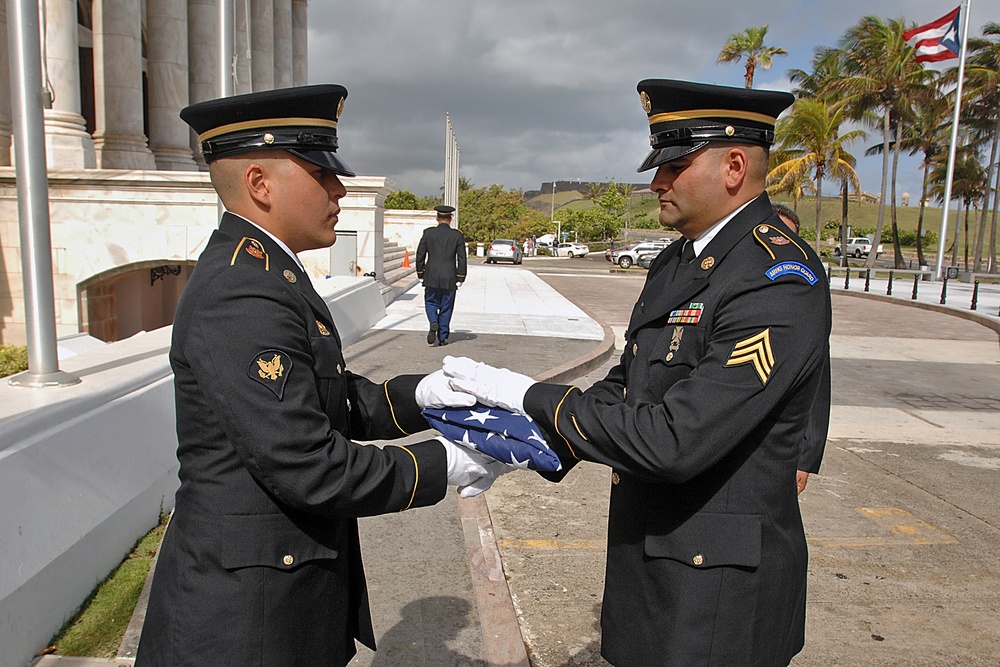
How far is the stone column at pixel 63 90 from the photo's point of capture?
1288cm

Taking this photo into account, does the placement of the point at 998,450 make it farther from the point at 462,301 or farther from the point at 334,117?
the point at 462,301

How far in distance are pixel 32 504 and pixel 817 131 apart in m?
35.0

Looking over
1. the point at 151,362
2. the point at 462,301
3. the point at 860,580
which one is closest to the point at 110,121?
the point at 462,301

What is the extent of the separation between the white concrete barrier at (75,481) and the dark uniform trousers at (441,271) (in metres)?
6.39

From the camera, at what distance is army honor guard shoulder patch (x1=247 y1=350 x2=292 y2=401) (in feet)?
5.18

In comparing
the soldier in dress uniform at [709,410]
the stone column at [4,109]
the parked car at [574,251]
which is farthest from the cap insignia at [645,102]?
the parked car at [574,251]

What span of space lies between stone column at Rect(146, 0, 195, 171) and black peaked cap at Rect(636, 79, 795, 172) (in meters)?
17.6

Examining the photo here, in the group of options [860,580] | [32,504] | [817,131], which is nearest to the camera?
[32,504]

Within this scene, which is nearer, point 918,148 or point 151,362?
point 151,362

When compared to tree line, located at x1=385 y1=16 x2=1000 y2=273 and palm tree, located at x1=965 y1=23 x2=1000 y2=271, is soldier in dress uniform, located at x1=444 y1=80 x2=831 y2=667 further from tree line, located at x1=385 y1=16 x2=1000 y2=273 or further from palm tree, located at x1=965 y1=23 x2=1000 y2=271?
palm tree, located at x1=965 y1=23 x2=1000 y2=271

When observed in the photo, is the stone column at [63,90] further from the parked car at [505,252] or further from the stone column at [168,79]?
the parked car at [505,252]

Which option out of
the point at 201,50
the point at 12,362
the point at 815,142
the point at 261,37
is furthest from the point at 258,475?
the point at 815,142

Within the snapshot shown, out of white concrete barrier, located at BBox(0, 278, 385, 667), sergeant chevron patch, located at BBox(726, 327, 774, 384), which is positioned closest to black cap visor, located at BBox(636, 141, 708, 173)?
sergeant chevron patch, located at BBox(726, 327, 774, 384)

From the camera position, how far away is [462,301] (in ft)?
56.4
